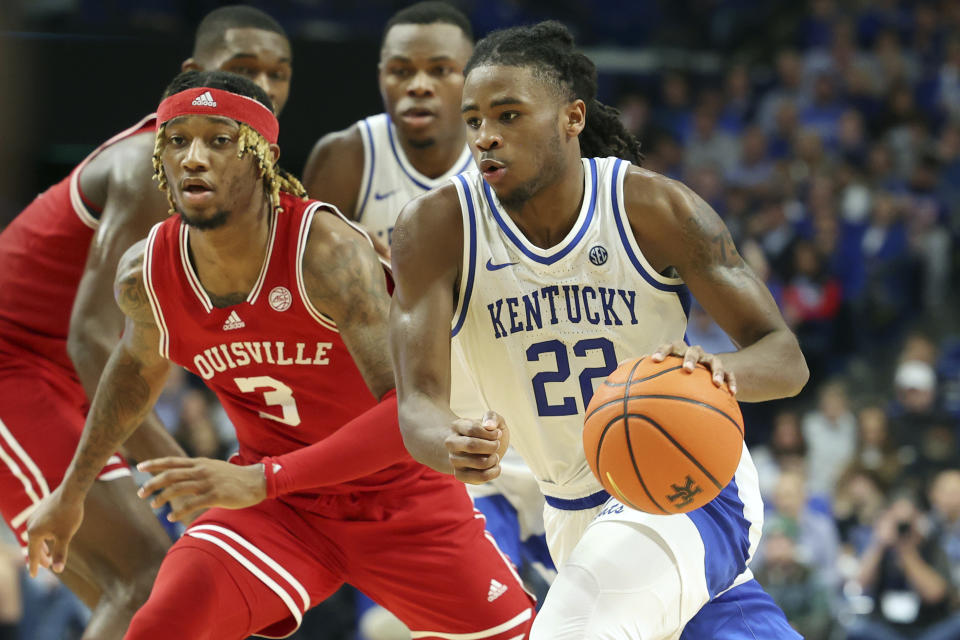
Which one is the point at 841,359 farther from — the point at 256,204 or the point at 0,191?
the point at 0,191

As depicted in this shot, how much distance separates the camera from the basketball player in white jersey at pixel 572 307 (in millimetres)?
3607

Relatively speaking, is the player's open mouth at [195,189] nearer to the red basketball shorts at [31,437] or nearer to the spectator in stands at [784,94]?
the red basketball shorts at [31,437]

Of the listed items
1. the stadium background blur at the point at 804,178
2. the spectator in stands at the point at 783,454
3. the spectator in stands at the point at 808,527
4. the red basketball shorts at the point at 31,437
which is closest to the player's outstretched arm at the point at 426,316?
the red basketball shorts at the point at 31,437

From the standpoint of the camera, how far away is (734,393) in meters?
3.40

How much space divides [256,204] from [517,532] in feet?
6.96

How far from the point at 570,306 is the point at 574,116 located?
590 millimetres

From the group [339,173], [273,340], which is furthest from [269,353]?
[339,173]

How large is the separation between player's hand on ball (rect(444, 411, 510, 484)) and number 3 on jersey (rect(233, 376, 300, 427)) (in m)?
1.06

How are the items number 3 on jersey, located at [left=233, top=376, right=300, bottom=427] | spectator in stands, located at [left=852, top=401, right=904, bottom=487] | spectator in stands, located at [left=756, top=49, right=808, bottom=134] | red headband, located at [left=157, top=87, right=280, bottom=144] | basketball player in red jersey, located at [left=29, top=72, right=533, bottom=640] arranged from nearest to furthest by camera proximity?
1. basketball player in red jersey, located at [left=29, top=72, right=533, bottom=640]
2. red headband, located at [left=157, top=87, right=280, bottom=144]
3. number 3 on jersey, located at [left=233, top=376, right=300, bottom=427]
4. spectator in stands, located at [left=852, top=401, right=904, bottom=487]
5. spectator in stands, located at [left=756, top=49, right=808, bottom=134]

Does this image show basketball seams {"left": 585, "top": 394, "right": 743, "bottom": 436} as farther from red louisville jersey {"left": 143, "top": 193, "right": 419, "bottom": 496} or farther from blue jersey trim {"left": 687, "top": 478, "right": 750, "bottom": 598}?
red louisville jersey {"left": 143, "top": 193, "right": 419, "bottom": 496}

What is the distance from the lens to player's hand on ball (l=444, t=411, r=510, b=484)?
325cm

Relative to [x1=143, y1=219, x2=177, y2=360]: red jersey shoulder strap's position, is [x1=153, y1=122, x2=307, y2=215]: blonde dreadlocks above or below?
above

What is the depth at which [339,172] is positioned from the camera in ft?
18.6

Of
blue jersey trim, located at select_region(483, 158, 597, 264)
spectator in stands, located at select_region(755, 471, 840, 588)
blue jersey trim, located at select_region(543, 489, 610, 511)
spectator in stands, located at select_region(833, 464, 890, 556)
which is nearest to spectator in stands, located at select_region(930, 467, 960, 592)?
spectator in stands, located at select_region(833, 464, 890, 556)
